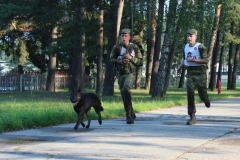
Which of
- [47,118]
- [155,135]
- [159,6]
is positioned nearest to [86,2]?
[159,6]

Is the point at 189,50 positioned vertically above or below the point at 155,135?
above

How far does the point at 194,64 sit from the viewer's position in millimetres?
10977

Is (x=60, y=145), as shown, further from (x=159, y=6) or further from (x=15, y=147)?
(x=159, y=6)

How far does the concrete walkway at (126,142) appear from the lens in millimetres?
6445

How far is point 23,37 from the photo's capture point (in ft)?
136

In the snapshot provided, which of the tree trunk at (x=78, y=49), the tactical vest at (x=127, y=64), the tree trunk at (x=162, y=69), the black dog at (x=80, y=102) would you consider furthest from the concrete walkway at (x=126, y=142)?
the tree trunk at (x=78, y=49)

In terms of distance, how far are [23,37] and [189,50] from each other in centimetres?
3208

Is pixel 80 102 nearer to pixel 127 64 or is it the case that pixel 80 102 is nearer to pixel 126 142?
pixel 127 64

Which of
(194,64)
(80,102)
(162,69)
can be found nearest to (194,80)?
(194,64)

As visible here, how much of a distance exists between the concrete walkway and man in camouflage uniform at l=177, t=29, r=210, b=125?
1.01 m

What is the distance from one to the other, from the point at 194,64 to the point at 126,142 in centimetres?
383

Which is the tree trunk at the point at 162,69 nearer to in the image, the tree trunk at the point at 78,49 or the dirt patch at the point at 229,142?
the tree trunk at the point at 78,49

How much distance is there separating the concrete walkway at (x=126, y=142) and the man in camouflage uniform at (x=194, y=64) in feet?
3.31

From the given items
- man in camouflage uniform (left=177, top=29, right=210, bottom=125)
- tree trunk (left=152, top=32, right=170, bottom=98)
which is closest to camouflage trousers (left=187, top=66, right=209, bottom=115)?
man in camouflage uniform (left=177, top=29, right=210, bottom=125)
